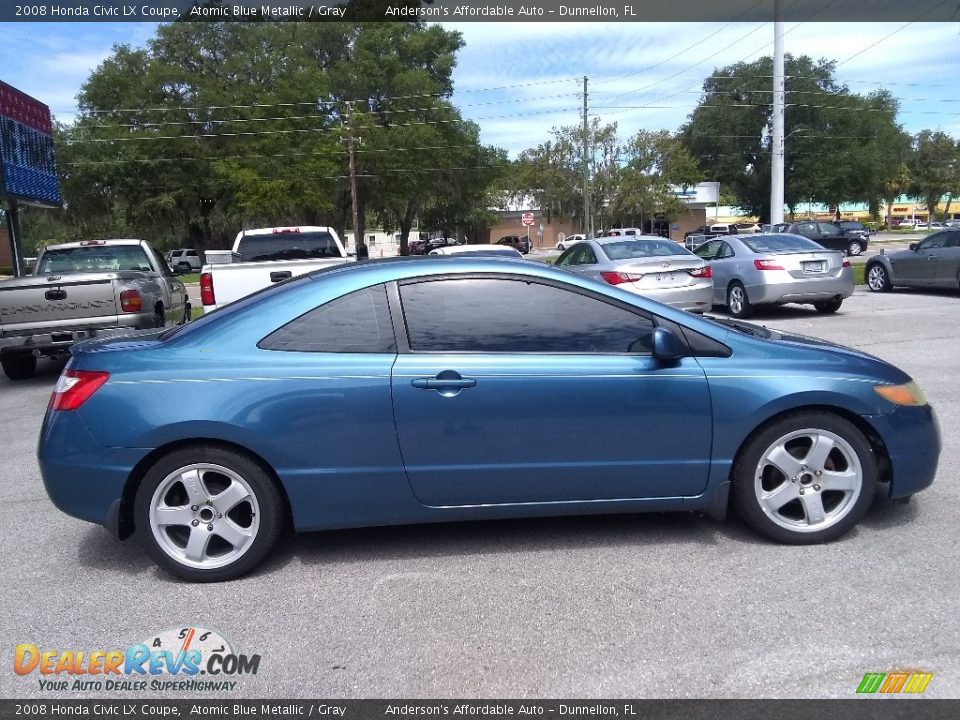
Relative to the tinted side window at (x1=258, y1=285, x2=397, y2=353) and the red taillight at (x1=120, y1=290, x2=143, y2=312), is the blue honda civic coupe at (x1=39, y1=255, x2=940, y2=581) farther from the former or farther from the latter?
the red taillight at (x1=120, y1=290, x2=143, y2=312)

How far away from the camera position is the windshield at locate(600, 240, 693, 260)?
12.3m

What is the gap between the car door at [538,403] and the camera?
13.0 ft

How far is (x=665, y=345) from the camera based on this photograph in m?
3.96

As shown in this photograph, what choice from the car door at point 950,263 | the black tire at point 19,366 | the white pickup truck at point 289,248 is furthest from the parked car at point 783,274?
the black tire at point 19,366

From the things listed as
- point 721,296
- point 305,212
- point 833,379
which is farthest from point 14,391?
point 305,212

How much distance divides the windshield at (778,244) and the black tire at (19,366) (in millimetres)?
11265

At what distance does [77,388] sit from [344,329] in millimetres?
1348

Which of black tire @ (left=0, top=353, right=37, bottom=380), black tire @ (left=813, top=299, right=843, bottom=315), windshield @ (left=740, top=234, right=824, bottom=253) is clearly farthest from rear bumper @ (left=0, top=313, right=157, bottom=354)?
black tire @ (left=813, top=299, right=843, bottom=315)

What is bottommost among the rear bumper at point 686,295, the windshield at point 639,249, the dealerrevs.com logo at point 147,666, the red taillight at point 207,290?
the dealerrevs.com logo at point 147,666

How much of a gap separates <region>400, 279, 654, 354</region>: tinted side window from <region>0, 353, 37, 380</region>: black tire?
26.6 feet

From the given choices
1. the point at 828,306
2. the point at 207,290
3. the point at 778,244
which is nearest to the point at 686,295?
the point at 778,244

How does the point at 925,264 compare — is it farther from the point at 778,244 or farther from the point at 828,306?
the point at 778,244

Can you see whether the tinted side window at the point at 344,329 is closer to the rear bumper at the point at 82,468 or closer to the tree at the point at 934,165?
the rear bumper at the point at 82,468

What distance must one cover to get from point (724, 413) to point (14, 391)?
9.15m
